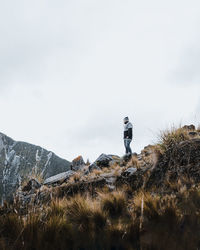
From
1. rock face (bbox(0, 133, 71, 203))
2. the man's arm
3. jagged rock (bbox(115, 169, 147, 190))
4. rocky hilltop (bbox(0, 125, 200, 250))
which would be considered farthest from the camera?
rock face (bbox(0, 133, 71, 203))

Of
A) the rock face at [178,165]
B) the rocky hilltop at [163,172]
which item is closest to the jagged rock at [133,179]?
the rocky hilltop at [163,172]

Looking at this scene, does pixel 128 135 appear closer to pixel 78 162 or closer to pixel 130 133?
pixel 130 133

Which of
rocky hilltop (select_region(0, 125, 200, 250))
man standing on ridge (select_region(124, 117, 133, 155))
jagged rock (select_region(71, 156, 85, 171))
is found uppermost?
man standing on ridge (select_region(124, 117, 133, 155))

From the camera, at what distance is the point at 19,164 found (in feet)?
63.3

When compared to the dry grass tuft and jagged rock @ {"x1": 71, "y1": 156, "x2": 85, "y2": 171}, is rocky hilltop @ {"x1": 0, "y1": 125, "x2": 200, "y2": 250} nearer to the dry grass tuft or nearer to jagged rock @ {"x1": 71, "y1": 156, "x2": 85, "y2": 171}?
the dry grass tuft

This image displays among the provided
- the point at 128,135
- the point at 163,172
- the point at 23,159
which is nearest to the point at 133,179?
the point at 163,172

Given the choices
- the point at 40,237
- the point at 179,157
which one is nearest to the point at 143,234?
the point at 40,237

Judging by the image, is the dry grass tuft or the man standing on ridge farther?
the man standing on ridge

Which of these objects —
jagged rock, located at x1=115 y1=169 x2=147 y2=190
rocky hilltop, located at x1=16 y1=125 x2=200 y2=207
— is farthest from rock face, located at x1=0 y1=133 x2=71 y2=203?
jagged rock, located at x1=115 y1=169 x2=147 y2=190

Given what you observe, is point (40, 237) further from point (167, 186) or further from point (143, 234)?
point (167, 186)

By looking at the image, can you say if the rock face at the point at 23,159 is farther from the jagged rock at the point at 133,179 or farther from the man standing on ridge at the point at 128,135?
the jagged rock at the point at 133,179

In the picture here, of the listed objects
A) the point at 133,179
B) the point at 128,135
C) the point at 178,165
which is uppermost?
the point at 128,135

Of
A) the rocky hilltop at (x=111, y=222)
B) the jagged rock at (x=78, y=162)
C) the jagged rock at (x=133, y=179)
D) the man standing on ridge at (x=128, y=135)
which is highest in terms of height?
the man standing on ridge at (x=128, y=135)

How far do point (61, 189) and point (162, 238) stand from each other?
4693 millimetres
